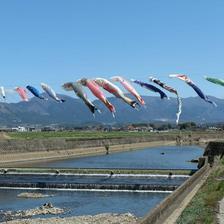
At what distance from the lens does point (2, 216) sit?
35.4 metres

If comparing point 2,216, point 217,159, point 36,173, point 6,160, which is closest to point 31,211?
point 2,216

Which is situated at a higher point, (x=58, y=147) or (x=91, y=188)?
(x=58, y=147)

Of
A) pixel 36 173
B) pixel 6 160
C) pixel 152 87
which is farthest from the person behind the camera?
pixel 6 160

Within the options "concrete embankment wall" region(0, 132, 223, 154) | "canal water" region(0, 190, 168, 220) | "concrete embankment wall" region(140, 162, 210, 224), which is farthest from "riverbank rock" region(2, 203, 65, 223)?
"concrete embankment wall" region(0, 132, 223, 154)

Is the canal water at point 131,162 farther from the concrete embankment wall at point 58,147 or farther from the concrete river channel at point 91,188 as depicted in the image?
the concrete river channel at point 91,188

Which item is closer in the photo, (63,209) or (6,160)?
(63,209)

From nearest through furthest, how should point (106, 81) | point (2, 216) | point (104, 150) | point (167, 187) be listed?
point (106, 81), point (2, 216), point (167, 187), point (104, 150)

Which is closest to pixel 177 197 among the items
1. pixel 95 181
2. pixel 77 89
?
pixel 77 89

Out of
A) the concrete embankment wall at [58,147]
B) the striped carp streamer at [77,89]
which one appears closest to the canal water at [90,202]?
the striped carp streamer at [77,89]

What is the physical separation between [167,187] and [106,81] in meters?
19.5

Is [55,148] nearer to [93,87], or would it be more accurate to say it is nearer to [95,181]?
[95,181]

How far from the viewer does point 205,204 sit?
30.0 metres

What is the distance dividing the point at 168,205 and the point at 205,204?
3.34m

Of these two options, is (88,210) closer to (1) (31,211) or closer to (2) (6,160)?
(1) (31,211)
